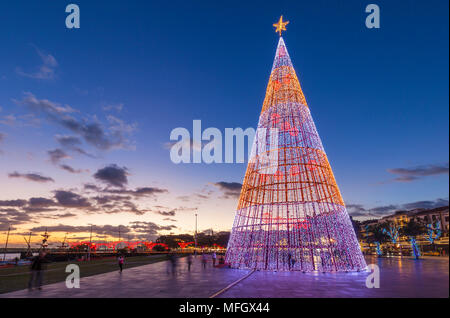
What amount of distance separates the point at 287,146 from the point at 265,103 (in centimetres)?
382

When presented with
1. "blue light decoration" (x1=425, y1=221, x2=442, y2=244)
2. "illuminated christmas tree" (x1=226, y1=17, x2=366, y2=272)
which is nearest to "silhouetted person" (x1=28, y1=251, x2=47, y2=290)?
"illuminated christmas tree" (x1=226, y1=17, x2=366, y2=272)

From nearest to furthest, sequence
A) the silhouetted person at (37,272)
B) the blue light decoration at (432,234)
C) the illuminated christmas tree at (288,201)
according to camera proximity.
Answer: the silhouetted person at (37,272)
the illuminated christmas tree at (288,201)
the blue light decoration at (432,234)

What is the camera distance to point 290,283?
39.0 feet

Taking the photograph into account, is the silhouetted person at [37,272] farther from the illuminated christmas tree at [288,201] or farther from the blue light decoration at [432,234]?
the blue light decoration at [432,234]

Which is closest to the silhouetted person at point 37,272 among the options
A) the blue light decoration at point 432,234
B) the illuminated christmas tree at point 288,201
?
the illuminated christmas tree at point 288,201

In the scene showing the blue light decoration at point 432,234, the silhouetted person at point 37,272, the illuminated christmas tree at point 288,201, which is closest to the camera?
the silhouetted person at point 37,272

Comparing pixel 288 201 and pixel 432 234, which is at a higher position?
pixel 288 201

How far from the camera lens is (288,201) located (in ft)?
58.9

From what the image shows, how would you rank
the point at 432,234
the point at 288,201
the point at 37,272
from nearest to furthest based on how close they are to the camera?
the point at 37,272
the point at 288,201
the point at 432,234

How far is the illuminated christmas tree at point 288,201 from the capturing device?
16625mm

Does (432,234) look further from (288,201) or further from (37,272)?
(37,272)

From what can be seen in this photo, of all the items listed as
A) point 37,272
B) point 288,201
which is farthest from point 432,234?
point 37,272
